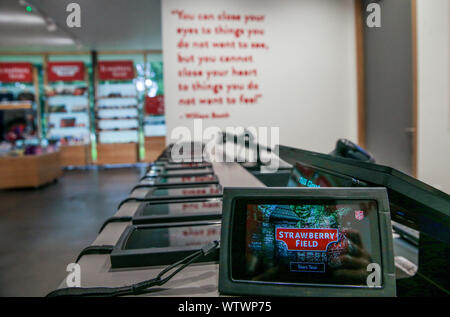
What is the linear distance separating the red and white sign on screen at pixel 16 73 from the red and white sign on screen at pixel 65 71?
1.72 feet

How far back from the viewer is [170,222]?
4.17 feet

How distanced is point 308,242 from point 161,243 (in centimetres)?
52

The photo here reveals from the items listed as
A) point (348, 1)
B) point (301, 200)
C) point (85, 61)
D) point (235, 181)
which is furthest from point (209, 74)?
point (85, 61)

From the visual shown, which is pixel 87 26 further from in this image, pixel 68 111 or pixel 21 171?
pixel 68 111

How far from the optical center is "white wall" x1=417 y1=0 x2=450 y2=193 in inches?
102

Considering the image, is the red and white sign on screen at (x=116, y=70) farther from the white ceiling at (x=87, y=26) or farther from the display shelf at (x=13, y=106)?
the display shelf at (x=13, y=106)

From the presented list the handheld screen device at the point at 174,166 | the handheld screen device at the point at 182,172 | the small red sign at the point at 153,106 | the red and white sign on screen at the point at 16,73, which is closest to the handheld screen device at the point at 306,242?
the handheld screen device at the point at 182,172

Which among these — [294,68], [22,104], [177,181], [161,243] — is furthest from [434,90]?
[22,104]

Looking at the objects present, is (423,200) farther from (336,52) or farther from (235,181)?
(336,52)

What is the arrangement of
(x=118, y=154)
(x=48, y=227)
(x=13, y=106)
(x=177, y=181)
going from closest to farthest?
(x=177, y=181)
(x=48, y=227)
(x=13, y=106)
(x=118, y=154)

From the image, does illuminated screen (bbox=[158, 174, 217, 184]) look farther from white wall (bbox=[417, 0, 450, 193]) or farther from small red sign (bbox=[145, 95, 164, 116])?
small red sign (bbox=[145, 95, 164, 116])

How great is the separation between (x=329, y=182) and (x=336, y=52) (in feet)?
9.62

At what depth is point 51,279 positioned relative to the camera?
8.95 feet

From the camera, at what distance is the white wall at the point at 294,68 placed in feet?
11.8
